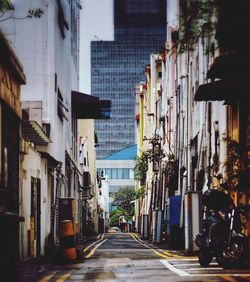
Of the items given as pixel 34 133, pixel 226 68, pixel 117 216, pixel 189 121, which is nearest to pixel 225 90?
pixel 226 68

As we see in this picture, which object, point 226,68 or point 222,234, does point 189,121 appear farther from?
point 222,234

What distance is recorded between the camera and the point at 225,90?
24000mm

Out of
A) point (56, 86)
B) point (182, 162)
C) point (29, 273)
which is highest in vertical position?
point (56, 86)

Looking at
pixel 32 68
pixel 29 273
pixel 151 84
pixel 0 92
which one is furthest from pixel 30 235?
pixel 151 84

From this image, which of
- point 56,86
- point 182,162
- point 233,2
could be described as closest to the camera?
point 233,2

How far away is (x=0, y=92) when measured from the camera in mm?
16438

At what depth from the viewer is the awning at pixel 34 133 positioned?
27.4 meters

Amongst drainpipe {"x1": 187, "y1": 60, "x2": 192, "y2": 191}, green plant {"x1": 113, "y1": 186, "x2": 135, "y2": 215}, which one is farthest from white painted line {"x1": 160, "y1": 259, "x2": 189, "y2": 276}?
green plant {"x1": 113, "y1": 186, "x2": 135, "y2": 215}

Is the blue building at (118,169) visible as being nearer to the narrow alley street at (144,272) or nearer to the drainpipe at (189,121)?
the drainpipe at (189,121)

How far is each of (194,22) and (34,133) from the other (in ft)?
69.6

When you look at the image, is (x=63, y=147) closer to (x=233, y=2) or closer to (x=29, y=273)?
(x=29, y=273)

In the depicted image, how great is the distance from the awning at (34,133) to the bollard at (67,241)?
5.03 meters

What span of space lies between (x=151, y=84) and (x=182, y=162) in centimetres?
3858

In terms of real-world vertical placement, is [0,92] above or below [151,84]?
below
